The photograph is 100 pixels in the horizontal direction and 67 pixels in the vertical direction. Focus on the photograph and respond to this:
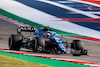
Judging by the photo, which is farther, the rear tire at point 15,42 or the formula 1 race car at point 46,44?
the rear tire at point 15,42

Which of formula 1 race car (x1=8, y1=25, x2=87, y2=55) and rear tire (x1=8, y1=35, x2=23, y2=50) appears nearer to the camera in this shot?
formula 1 race car (x1=8, y1=25, x2=87, y2=55)

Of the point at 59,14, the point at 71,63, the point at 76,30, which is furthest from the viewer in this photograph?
the point at 59,14

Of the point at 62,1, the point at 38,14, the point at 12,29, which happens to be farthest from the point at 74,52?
the point at 62,1

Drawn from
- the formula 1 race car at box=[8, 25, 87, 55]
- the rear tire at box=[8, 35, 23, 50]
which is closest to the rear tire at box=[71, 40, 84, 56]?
the formula 1 race car at box=[8, 25, 87, 55]

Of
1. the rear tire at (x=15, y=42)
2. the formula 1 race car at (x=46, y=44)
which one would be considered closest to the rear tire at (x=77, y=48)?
the formula 1 race car at (x=46, y=44)

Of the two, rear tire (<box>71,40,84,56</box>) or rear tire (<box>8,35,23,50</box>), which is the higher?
rear tire (<box>8,35,23,50</box>)

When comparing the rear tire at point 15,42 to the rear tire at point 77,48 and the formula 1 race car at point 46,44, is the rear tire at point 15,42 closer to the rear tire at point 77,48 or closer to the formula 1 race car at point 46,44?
the formula 1 race car at point 46,44

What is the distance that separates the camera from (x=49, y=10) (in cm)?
3139

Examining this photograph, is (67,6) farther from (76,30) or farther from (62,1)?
(76,30)

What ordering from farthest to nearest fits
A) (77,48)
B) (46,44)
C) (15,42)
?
(15,42) → (46,44) → (77,48)

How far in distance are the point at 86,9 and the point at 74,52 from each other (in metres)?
20.0

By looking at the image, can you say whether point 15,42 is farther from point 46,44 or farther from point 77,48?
point 77,48

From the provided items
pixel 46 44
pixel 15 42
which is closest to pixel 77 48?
pixel 46 44

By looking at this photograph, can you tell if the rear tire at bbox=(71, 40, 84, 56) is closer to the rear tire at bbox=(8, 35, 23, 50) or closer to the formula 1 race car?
the formula 1 race car
